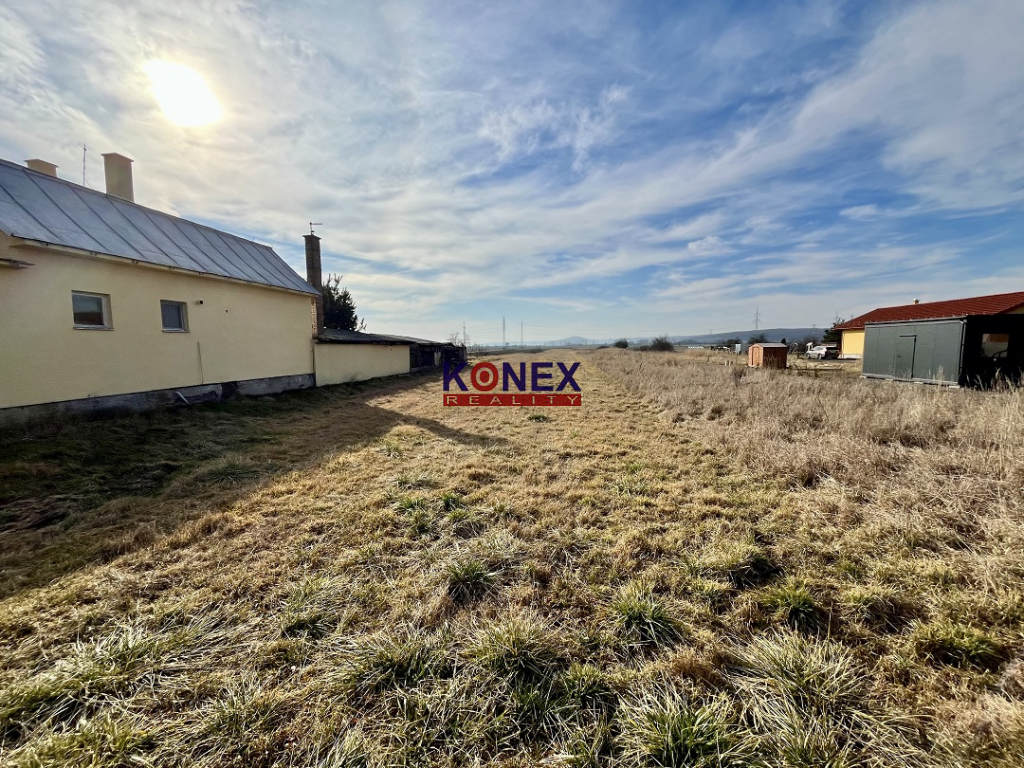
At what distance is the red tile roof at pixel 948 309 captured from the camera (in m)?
15.4

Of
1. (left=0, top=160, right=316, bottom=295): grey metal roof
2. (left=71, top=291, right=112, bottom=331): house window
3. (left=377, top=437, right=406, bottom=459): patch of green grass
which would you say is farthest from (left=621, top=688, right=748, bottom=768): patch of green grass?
(left=71, top=291, right=112, bottom=331): house window

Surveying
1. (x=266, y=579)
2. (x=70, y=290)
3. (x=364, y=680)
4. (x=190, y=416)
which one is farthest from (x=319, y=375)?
(x=364, y=680)

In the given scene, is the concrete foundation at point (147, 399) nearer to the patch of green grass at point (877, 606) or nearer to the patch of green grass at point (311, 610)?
the patch of green grass at point (311, 610)

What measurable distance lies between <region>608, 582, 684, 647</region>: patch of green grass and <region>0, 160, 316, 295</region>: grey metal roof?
10.3m

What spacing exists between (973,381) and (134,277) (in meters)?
23.2

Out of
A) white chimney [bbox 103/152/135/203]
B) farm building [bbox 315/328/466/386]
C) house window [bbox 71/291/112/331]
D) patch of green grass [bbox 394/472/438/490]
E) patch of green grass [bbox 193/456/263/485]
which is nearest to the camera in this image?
patch of green grass [bbox 394/472/438/490]

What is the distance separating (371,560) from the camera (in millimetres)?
3139

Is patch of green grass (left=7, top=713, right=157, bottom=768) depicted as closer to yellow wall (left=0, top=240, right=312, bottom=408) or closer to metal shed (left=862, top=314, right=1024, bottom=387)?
yellow wall (left=0, top=240, right=312, bottom=408)

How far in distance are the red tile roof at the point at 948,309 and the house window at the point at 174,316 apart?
24.5m

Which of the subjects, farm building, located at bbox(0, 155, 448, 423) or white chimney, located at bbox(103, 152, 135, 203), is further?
white chimney, located at bbox(103, 152, 135, 203)

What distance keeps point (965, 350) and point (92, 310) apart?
23121 millimetres

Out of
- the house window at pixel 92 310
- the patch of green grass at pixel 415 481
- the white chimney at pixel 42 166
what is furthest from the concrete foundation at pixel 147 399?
the patch of green grass at pixel 415 481

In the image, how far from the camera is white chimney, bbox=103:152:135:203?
1018 centimetres

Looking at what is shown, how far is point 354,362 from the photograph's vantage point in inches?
634
